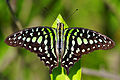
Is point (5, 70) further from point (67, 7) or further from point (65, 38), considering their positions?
point (65, 38)

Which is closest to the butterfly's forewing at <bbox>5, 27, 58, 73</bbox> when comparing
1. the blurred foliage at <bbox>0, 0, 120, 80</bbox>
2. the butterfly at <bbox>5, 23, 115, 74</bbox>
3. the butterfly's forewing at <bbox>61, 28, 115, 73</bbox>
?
the butterfly at <bbox>5, 23, 115, 74</bbox>

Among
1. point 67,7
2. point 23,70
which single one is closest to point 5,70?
point 23,70

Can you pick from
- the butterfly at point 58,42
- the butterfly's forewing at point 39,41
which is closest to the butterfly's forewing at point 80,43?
the butterfly at point 58,42

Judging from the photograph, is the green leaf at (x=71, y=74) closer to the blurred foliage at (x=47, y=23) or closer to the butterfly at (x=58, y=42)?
the butterfly at (x=58, y=42)

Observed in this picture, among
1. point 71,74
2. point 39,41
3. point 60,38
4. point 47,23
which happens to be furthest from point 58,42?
point 47,23

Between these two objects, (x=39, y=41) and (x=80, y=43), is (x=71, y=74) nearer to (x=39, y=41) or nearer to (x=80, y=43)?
(x=80, y=43)
